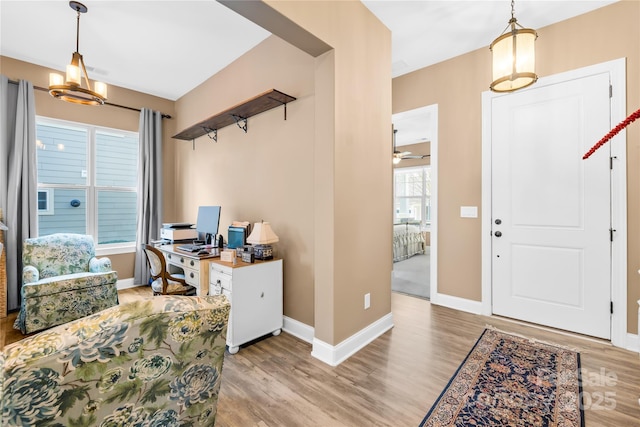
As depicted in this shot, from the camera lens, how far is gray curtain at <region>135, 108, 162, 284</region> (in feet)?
13.9

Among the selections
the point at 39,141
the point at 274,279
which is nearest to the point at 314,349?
the point at 274,279

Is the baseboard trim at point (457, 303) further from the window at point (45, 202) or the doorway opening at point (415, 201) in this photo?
the window at point (45, 202)

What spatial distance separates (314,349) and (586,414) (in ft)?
5.59

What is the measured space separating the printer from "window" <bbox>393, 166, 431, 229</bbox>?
6.02 meters

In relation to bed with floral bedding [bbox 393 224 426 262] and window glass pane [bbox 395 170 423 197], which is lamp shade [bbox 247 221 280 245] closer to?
bed with floral bedding [bbox 393 224 426 262]

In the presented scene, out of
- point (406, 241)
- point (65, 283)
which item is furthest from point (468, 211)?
point (65, 283)

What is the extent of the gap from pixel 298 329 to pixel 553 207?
8.76ft

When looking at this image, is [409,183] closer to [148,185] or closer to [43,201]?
[148,185]

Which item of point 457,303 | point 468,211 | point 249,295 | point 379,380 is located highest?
point 468,211

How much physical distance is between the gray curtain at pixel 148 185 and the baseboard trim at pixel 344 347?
331 cm

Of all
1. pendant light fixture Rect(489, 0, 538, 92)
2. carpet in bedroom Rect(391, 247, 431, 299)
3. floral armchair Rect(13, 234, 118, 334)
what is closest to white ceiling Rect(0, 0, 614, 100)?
pendant light fixture Rect(489, 0, 538, 92)

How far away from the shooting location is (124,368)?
0.76 meters

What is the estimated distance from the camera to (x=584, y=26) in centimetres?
252

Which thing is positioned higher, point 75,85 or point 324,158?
point 75,85
